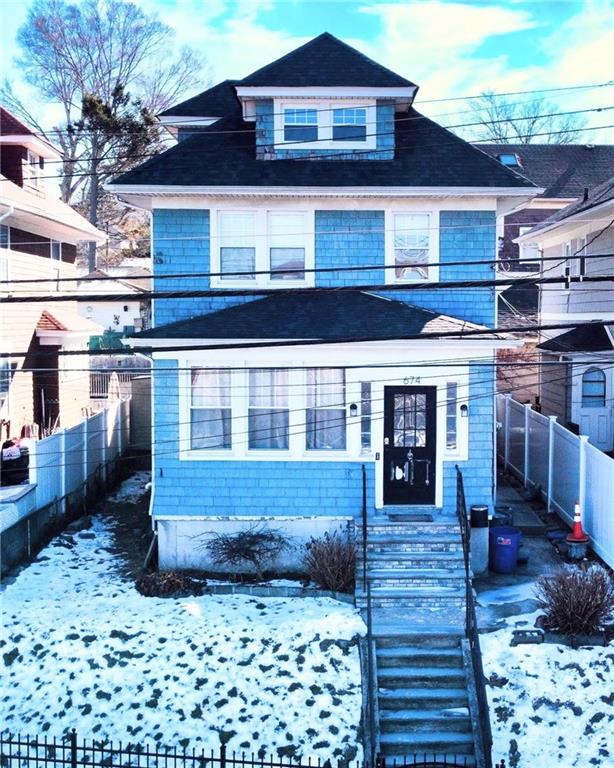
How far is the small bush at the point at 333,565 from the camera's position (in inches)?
491

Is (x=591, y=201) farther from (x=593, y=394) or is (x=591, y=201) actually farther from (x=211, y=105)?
(x=211, y=105)

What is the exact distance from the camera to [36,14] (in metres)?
31.8

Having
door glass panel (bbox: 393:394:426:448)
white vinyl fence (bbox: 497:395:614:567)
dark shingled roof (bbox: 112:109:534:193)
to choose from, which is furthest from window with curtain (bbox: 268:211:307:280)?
white vinyl fence (bbox: 497:395:614:567)

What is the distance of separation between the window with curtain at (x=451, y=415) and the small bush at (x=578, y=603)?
10.9 ft

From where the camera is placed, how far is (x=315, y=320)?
1382 cm

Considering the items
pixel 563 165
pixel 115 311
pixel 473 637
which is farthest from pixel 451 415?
pixel 115 311

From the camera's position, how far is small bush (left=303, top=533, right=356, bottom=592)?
40.9 ft

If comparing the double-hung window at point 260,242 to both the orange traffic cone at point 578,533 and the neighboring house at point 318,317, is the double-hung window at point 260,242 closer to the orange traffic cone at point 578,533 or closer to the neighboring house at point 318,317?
the neighboring house at point 318,317

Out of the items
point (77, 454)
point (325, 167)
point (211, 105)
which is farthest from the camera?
point (211, 105)

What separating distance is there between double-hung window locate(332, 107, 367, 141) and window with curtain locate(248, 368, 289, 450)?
4.83 metres

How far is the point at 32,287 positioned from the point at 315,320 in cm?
1089

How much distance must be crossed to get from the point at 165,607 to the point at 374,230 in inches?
296

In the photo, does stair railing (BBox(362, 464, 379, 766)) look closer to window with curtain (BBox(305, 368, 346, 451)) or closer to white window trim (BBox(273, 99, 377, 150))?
window with curtain (BBox(305, 368, 346, 451))

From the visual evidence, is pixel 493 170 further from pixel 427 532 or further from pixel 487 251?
pixel 427 532
